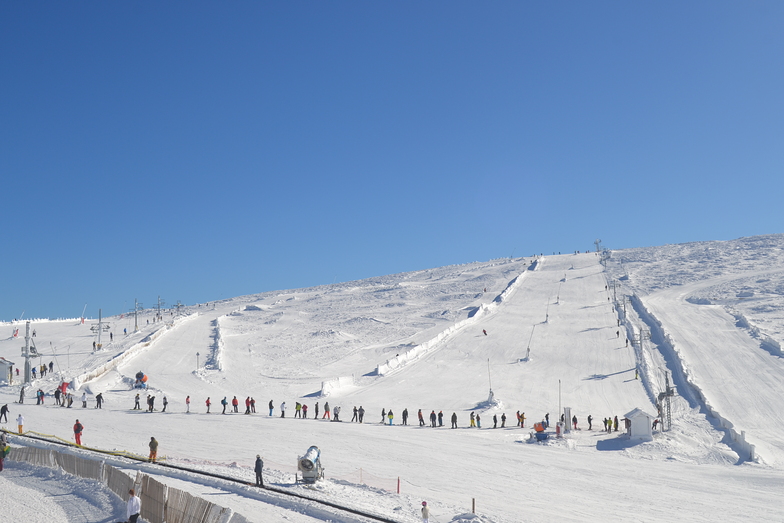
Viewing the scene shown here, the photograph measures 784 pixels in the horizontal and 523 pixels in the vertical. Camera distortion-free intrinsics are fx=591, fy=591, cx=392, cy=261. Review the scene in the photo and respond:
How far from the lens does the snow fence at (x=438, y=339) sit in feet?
143

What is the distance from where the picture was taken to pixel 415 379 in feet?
133

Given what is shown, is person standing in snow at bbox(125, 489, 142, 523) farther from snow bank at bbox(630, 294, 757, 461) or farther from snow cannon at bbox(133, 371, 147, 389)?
snow cannon at bbox(133, 371, 147, 389)

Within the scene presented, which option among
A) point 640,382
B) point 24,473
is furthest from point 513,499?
point 640,382

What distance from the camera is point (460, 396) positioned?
3603cm

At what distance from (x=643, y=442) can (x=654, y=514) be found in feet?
31.3

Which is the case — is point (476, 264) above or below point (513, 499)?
above

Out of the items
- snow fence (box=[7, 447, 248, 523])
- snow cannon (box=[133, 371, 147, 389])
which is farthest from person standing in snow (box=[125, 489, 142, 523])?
snow cannon (box=[133, 371, 147, 389])

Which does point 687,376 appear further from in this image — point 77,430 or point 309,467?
point 77,430

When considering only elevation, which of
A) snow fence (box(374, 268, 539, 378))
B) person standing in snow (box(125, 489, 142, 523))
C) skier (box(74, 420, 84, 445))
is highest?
snow fence (box(374, 268, 539, 378))

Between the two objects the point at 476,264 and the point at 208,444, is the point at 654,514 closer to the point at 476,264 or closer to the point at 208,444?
the point at 208,444

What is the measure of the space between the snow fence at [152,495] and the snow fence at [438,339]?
26202 millimetres

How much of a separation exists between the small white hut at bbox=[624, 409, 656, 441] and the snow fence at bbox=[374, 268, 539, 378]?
19991mm

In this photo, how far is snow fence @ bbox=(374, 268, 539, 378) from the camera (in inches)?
1712

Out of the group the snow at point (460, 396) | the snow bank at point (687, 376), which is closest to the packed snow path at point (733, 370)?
the snow at point (460, 396)
